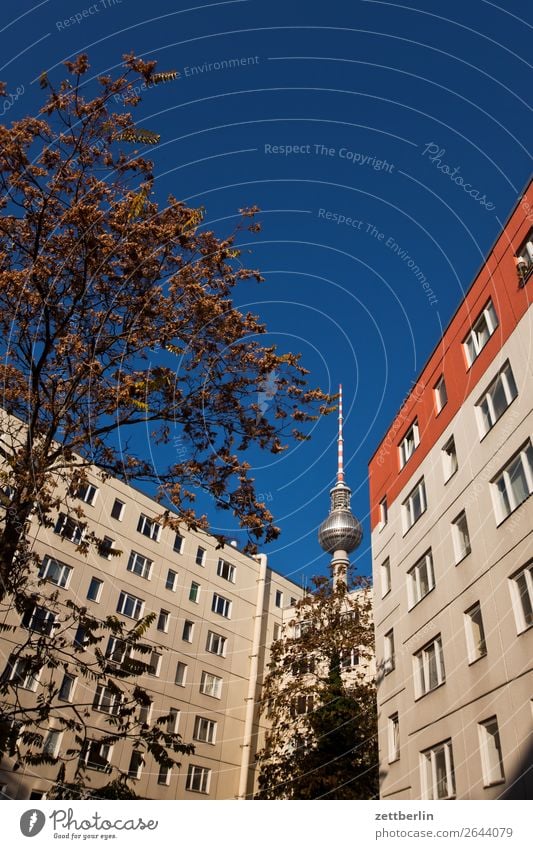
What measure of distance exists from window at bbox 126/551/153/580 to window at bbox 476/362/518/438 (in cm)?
2649

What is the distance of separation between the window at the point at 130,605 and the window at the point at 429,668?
68.3ft

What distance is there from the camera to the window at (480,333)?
2367 cm

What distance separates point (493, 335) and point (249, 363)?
1104 centimetres

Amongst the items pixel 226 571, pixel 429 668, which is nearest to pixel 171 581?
pixel 226 571

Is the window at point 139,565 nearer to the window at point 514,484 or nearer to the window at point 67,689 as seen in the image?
the window at point 67,689

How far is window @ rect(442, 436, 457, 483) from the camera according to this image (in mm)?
24812

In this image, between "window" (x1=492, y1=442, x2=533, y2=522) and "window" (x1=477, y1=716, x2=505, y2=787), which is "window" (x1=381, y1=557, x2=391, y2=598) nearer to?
"window" (x1=492, y1=442, x2=533, y2=522)

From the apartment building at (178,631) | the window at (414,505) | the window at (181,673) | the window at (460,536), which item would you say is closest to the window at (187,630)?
the apartment building at (178,631)

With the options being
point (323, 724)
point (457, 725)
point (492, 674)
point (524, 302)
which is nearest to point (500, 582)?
point (492, 674)

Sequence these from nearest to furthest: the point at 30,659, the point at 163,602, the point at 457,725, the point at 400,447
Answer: the point at 30,659
the point at 457,725
the point at 400,447
the point at 163,602

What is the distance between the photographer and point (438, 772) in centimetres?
2080

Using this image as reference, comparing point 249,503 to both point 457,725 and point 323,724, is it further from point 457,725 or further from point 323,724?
point 323,724

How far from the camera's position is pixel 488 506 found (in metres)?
20.7

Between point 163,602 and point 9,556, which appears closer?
point 9,556
